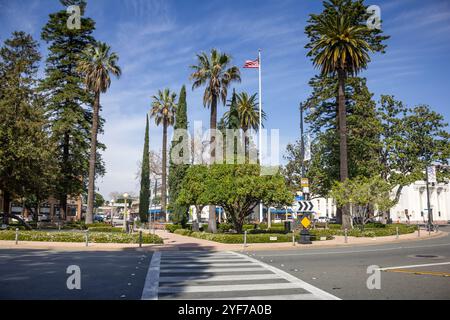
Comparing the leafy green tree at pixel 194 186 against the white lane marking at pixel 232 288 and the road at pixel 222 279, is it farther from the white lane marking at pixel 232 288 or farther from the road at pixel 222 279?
the white lane marking at pixel 232 288

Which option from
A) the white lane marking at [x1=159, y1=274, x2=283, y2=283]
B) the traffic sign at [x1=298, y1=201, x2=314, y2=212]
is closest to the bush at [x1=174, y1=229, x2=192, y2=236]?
the traffic sign at [x1=298, y1=201, x2=314, y2=212]

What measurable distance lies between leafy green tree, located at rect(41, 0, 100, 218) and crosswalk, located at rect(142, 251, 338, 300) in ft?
104

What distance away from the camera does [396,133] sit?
146 feet

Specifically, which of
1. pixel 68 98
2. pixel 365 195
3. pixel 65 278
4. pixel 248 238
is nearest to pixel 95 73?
pixel 68 98

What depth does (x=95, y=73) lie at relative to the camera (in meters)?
39.5

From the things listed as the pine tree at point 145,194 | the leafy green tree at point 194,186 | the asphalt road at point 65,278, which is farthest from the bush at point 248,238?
the pine tree at point 145,194

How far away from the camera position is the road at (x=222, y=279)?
8.66m

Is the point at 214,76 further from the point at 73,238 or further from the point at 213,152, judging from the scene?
the point at 73,238

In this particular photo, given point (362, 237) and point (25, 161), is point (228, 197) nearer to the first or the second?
point (362, 237)

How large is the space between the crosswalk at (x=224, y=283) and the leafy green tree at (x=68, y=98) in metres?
31.6

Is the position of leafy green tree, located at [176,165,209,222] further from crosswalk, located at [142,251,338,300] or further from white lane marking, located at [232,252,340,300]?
white lane marking, located at [232,252,340,300]

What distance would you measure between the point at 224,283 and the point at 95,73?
3464cm

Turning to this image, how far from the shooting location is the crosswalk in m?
8.56
